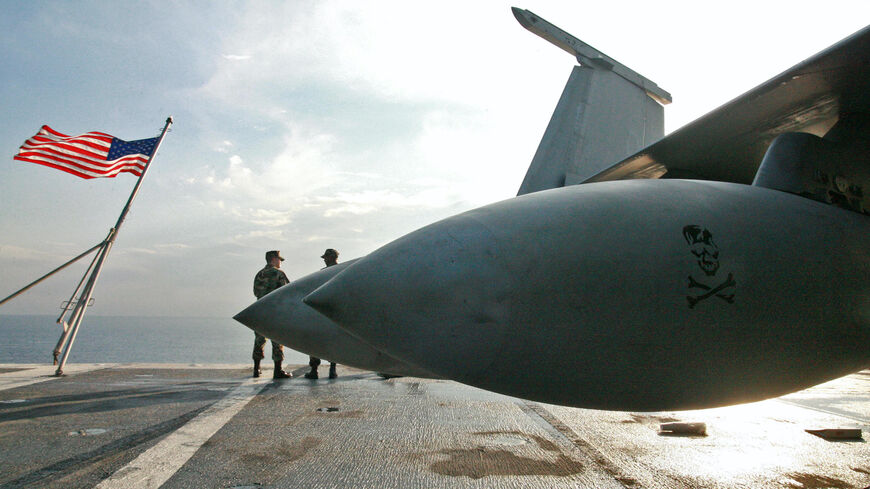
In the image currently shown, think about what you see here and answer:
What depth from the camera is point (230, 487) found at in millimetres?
2684

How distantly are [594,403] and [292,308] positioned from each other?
1.47 metres

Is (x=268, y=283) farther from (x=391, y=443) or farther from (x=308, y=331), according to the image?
(x=308, y=331)

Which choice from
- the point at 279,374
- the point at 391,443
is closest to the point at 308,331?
the point at 391,443

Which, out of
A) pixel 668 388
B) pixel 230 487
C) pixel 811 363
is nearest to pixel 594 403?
pixel 668 388

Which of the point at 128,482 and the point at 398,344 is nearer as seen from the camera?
the point at 398,344

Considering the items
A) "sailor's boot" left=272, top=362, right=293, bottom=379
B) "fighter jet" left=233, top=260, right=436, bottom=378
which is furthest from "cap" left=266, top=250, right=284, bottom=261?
"fighter jet" left=233, top=260, right=436, bottom=378

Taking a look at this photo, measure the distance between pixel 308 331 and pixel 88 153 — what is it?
8.46 metres

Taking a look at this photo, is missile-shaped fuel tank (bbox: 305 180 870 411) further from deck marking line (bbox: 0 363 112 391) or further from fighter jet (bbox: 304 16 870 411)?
deck marking line (bbox: 0 363 112 391)

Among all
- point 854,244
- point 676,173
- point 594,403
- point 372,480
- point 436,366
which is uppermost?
point 676,173

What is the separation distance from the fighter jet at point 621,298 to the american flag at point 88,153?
9121 millimetres

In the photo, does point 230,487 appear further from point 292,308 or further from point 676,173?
point 676,173

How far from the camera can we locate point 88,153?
342 inches

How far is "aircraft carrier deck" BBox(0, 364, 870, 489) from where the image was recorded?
9.45 ft

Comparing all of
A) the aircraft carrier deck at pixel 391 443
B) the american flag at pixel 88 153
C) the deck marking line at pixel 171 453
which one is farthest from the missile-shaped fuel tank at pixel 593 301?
the american flag at pixel 88 153
